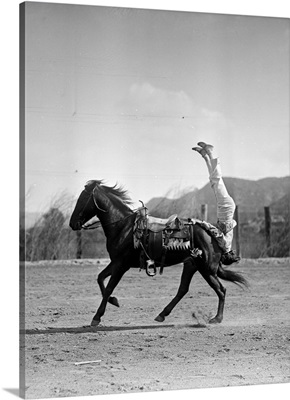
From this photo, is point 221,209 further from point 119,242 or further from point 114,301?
point 114,301

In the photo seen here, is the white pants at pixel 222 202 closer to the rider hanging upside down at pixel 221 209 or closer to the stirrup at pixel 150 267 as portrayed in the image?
the rider hanging upside down at pixel 221 209

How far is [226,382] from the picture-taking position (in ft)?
28.2

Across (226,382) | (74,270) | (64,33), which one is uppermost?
(64,33)

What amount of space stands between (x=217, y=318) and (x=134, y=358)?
2.97ft

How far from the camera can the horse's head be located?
846cm

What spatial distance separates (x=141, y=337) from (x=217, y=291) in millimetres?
796

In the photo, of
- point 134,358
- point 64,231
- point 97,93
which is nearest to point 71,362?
point 134,358

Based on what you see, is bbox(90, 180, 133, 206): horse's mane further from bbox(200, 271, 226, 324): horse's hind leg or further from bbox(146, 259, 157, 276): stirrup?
bbox(200, 271, 226, 324): horse's hind leg

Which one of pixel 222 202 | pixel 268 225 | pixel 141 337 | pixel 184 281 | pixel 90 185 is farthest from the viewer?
pixel 268 225

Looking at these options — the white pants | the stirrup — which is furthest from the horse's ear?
the white pants

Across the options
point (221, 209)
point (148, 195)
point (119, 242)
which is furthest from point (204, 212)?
point (119, 242)

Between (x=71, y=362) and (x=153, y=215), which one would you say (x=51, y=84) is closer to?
(x=153, y=215)

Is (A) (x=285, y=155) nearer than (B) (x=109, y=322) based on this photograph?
No

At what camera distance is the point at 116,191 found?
28.0ft
